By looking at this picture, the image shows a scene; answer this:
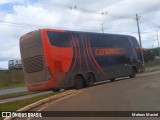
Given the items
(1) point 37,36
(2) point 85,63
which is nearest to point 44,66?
(1) point 37,36

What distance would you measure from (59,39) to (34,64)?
218cm

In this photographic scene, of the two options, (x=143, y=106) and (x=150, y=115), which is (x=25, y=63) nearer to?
(x=143, y=106)

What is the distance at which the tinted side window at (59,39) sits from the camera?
2416cm

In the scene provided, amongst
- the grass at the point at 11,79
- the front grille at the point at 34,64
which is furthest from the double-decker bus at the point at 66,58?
the grass at the point at 11,79

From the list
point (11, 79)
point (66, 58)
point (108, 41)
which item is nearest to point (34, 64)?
point (66, 58)

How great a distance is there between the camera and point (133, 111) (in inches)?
479

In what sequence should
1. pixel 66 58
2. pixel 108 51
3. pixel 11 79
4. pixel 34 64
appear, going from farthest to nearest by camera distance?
pixel 11 79
pixel 108 51
pixel 66 58
pixel 34 64

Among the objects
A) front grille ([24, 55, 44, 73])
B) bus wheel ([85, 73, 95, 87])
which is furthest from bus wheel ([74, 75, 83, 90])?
front grille ([24, 55, 44, 73])

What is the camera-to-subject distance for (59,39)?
2488cm

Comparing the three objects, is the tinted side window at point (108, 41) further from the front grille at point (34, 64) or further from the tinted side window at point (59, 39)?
the front grille at point (34, 64)

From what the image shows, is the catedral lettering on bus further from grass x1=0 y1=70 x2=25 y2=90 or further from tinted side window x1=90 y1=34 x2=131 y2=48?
grass x1=0 y1=70 x2=25 y2=90

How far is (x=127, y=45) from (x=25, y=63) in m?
11.9

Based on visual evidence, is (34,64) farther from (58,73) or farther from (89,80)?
(89,80)

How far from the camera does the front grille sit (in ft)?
79.3
